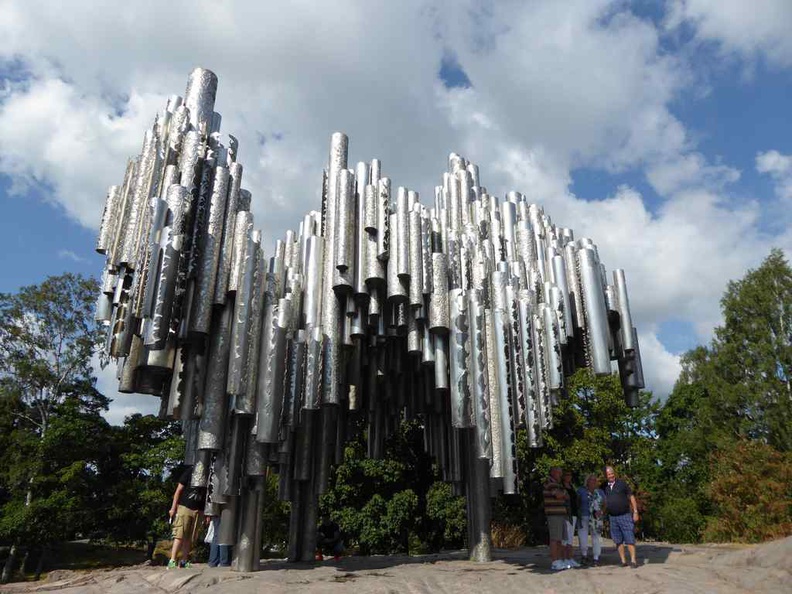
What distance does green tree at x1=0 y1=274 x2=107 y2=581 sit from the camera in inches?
1070

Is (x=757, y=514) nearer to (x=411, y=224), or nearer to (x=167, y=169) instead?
(x=411, y=224)

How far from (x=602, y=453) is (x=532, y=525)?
16.6 feet

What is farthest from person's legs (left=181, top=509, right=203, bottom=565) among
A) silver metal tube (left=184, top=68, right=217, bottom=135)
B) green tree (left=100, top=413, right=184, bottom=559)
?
green tree (left=100, top=413, right=184, bottom=559)

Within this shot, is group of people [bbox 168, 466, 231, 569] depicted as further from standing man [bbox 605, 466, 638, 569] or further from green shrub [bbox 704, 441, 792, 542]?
green shrub [bbox 704, 441, 792, 542]

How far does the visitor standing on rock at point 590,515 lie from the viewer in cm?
1029

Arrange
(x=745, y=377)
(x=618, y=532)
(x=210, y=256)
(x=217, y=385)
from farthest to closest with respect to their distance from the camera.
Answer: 1. (x=745, y=377)
2. (x=618, y=532)
3. (x=210, y=256)
4. (x=217, y=385)

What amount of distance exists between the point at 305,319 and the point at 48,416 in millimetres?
27251

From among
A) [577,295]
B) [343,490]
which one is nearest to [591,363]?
[577,295]

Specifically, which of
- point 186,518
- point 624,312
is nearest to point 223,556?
point 186,518

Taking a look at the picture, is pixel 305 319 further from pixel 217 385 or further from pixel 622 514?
pixel 622 514

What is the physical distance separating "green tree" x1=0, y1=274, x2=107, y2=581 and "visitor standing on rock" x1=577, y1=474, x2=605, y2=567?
25758mm

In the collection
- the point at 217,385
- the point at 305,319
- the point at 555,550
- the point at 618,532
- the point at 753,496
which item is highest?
the point at 305,319

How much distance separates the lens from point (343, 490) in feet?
81.4

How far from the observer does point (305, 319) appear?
1033 cm
